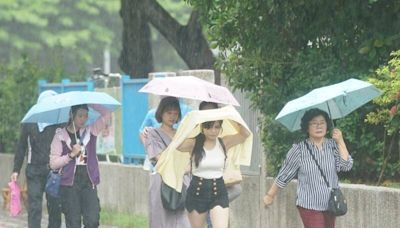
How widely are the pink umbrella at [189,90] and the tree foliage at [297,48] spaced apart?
2167 mm

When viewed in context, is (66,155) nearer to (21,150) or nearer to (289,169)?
(21,150)

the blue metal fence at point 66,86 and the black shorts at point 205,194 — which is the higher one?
the blue metal fence at point 66,86

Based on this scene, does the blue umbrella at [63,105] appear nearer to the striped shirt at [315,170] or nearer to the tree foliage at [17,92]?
the striped shirt at [315,170]

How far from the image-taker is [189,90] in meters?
9.17

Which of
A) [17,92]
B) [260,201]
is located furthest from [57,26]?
[260,201]

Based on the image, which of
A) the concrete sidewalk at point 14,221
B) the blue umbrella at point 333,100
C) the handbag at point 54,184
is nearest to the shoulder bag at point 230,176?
the blue umbrella at point 333,100

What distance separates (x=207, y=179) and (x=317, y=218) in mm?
1062

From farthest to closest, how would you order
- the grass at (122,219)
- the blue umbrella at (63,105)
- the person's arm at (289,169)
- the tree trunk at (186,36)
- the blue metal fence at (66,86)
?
the tree trunk at (186,36)
the blue metal fence at (66,86)
the grass at (122,219)
the blue umbrella at (63,105)
the person's arm at (289,169)

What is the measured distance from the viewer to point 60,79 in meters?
20.1

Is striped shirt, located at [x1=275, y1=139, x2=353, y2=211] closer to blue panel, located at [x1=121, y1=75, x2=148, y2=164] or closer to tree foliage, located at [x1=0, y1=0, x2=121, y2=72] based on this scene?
blue panel, located at [x1=121, y1=75, x2=148, y2=164]

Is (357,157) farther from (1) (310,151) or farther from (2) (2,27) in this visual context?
(2) (2,27)

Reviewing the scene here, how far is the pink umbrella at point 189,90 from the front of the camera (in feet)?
30.0

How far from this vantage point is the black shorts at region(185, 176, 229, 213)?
29.4ft

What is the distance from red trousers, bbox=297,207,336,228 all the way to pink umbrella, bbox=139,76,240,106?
1.30 metres
